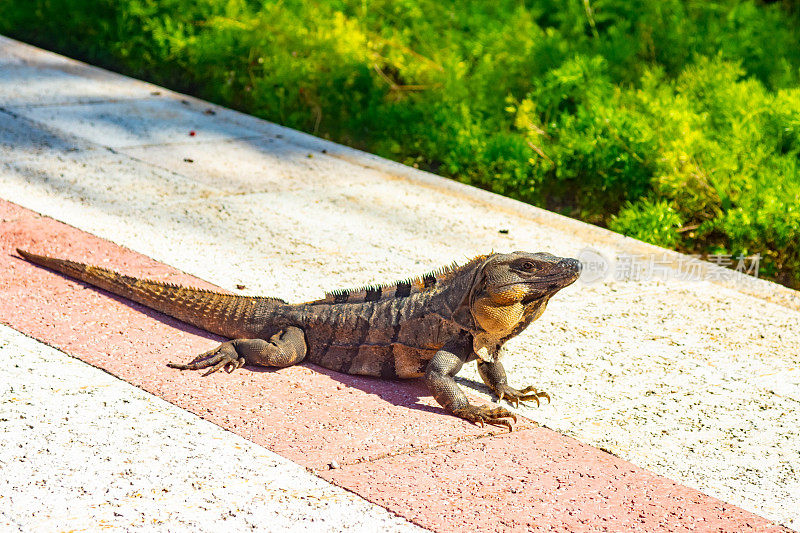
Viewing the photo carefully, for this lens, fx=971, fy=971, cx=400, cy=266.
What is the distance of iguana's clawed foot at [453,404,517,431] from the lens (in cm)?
372

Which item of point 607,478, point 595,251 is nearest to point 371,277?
point 595,251

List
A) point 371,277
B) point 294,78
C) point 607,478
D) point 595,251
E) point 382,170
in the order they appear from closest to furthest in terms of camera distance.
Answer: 1. point 607,478
2. point 371,277
3. point 595,251
4. point 382,170
5. point 294,78

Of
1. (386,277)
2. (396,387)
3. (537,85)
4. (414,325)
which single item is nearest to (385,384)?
(396,387)

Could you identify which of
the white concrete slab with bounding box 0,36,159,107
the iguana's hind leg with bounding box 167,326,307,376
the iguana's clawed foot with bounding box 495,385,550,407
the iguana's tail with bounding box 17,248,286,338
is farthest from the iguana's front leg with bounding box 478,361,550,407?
the white concrete slab with bounding box 0,36,159,107

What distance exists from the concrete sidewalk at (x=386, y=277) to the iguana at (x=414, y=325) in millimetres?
100

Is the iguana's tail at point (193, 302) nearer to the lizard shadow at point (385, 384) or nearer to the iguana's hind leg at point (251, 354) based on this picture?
the lizard shadow at point (385, 384)

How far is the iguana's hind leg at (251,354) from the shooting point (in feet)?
12.9

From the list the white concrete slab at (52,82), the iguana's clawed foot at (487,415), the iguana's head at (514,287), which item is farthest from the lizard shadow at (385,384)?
the white concrete slab at (52,82)

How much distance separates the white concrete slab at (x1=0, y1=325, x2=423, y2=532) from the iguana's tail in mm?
657

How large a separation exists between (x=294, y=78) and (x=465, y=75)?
1597 mm

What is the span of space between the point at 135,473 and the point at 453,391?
1.27m

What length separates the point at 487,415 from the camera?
3.73 metres

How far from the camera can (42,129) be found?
7105 mm

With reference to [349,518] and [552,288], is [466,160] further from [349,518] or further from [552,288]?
[349,518]
